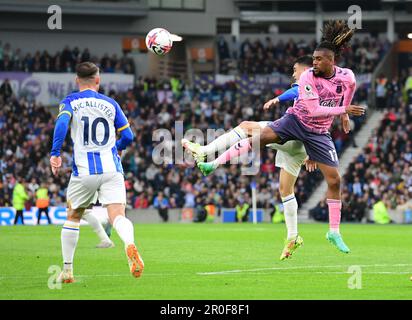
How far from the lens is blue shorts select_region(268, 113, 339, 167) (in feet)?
44.8

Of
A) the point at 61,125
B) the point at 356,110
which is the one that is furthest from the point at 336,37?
the point at 61,125

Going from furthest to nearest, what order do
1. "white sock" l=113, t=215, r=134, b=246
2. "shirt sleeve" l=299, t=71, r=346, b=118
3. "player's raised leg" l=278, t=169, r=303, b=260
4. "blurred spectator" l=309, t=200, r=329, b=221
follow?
"blurred spectator" l=309, t=200, r=329, b=221 < "player's raised leg" l=278, t=169, r=303, b=260 < "shirt sleeve" l=299, t=71, r=346, b=118 < "white sock" l=113, t=215, r=134, b=246

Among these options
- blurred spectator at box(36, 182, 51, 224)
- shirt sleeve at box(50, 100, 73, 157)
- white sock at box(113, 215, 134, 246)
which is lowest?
blurred spectator at box(36, 182, 51, 224)

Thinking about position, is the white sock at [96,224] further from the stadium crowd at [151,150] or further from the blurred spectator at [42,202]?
the stadium crowd at [151,150]

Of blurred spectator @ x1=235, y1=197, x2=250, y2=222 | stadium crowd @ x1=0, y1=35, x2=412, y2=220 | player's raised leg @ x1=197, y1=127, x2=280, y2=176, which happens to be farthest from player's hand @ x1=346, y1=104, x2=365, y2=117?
blurred spectator @ x1=235, y1=197, x2=250, y2=222

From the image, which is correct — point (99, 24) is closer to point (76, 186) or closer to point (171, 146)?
point (171, 146)

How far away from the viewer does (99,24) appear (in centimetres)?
5041

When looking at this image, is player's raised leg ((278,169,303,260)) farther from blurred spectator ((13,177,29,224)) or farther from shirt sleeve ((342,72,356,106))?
blurred spectator ((13,177,29,224))

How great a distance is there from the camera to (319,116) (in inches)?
534

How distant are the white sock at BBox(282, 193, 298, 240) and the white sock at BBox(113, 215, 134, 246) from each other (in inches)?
156

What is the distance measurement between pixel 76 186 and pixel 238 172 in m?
29.6
